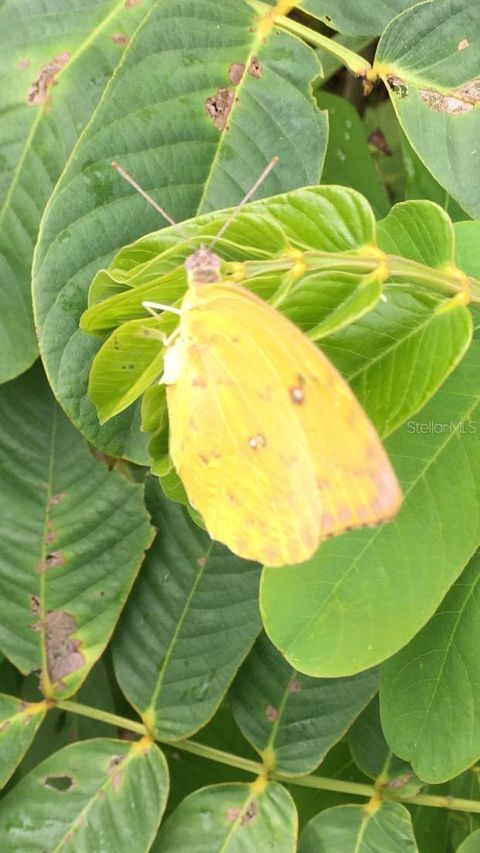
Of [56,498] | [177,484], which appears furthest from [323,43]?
[56,498]

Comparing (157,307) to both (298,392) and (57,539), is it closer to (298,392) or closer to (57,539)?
(298,392)

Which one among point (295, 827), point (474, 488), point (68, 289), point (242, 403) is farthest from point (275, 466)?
point (295, 827)

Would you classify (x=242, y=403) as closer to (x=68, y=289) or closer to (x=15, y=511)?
(x=68, y=289)

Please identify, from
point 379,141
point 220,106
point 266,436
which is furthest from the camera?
point 379,141

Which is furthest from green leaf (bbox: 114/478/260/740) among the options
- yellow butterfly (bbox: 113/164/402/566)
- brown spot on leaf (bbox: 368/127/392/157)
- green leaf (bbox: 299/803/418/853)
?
brown spot on leaf (bbox: 368/127/392/157)

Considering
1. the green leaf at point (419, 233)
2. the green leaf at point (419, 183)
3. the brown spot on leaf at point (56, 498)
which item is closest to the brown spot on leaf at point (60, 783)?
the brown spot on leaf at point (56, 498)

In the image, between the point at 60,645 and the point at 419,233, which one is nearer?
the point at 419,233

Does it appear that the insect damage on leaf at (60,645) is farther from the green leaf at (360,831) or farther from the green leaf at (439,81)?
the green leaf at (439,81)
